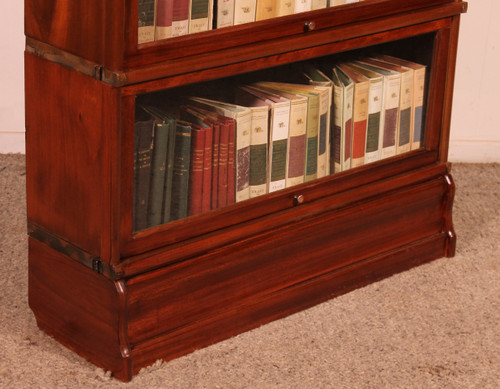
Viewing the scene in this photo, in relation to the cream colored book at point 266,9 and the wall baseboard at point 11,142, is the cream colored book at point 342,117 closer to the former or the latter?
the cream colored book at point 266,9

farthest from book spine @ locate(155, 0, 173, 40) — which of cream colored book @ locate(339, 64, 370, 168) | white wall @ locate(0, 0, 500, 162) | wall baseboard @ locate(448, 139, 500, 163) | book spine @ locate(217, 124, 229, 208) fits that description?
wall baseboard @ locate(448, 139, 500, 163)

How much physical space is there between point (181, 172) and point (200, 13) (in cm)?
38

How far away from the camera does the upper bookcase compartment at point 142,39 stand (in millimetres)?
2025

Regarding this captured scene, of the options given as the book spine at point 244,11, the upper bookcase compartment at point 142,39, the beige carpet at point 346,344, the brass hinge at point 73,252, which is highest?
the book spine at point 244,11

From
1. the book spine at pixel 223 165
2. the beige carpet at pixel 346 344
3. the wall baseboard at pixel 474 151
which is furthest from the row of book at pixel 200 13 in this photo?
the wall baseboard at pixel 474 151

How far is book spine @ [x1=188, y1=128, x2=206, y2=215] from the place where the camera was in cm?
232

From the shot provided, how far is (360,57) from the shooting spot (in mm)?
2695

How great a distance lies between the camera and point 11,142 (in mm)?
3623

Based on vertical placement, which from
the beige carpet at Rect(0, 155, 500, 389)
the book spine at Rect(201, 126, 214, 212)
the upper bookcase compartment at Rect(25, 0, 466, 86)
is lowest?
the beige carpet at Rect(0, 155, 500, 389)

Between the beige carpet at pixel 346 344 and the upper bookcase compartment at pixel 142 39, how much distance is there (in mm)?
731

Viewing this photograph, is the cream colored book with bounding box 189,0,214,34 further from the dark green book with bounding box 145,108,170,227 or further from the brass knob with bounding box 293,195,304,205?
the brass knob with bounding box 293,195,304,205

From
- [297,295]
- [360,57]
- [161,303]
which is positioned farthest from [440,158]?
[161,303]

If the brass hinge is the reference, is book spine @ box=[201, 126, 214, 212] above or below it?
above

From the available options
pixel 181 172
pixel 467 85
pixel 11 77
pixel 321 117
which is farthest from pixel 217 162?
pixel 467 85
